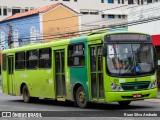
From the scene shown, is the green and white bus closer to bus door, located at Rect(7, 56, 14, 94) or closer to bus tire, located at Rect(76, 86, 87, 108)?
bus tire, located at Rect(76, 86, 87, 108)

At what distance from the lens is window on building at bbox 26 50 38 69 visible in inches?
906

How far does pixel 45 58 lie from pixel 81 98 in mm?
3497

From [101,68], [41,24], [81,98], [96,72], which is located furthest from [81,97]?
[41,24]

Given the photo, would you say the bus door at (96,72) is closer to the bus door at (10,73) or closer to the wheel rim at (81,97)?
the wheel rim at (81,97)

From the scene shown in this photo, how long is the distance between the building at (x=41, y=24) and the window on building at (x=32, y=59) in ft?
95.5

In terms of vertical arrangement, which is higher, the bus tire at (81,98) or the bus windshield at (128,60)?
the bus windshield at (128,60)

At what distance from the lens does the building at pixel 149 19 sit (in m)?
31.3

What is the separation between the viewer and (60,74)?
20922 millimetres

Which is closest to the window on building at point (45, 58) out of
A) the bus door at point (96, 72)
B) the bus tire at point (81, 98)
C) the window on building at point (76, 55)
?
the window on building at point (76, 55)

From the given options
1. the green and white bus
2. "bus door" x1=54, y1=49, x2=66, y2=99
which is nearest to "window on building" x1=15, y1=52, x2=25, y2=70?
the green and white bus

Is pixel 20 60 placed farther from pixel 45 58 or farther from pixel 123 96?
pixel 123 96

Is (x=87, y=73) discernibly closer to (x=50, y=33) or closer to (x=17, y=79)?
(x=17, y=79)

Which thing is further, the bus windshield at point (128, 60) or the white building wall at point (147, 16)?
the white building wall at point (147, 16)

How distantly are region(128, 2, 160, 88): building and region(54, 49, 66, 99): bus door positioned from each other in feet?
34.9
